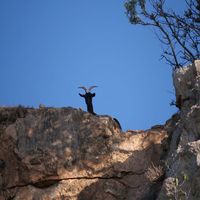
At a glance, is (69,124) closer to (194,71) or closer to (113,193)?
(113,193)

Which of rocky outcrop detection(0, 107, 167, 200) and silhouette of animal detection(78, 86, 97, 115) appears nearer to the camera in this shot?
rocky outcrop detection(0, 107, 167, 200)

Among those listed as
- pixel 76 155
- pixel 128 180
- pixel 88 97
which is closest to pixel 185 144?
pixel 128 180

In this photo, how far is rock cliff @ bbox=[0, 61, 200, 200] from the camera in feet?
34.1

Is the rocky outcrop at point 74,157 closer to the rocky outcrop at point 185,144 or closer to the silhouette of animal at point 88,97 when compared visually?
the rocky outcrop at point 185,144

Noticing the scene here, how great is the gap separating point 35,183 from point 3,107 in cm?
230

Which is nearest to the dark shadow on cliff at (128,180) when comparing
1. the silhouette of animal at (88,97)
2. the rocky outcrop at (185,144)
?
the rocky outcrop at (185,144)

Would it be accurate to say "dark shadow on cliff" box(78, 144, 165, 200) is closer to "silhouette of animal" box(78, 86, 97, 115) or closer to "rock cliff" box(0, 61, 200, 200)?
"rock cliff" box(0, 61, 200, 200)

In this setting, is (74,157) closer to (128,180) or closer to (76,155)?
(76,155)

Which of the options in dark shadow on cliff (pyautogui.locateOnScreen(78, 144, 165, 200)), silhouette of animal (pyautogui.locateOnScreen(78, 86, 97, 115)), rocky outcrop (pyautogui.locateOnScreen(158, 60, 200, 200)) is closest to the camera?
rocky outcrop (pyautogui.locateOnScreen(158, 60, 200, 200))

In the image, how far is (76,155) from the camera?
10.9 metres

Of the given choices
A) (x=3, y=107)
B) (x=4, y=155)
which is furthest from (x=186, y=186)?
(x=3, y=107)

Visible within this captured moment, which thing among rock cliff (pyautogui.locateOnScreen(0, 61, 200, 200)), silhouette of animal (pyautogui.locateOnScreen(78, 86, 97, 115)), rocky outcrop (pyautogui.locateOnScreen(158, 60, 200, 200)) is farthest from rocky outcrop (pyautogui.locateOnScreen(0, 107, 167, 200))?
silhouette of animal (pyautogui.locateOnScreen(78, 86, 97, 115))

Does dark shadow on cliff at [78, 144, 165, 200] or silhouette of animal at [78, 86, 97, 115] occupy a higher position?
silhouette of animal at [78, 86, 97, 115]

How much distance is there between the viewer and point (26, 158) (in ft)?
35.9
